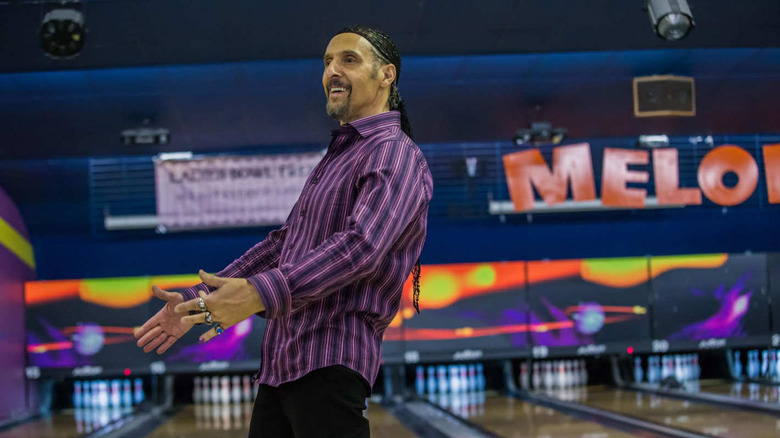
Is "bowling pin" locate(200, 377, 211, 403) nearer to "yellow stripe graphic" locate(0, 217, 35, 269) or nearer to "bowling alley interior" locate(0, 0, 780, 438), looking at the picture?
"bowling alley interior" locate(0, 0, 780, 438)

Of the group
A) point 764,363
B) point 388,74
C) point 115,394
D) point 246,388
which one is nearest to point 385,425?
point 246,388

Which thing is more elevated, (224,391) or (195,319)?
(195,319)

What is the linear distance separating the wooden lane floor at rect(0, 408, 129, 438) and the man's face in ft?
19.2

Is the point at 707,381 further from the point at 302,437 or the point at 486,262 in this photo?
the point at 302,437

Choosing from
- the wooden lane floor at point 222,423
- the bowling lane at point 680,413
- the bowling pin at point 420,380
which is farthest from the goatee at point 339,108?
the bowling pin at point 420,380

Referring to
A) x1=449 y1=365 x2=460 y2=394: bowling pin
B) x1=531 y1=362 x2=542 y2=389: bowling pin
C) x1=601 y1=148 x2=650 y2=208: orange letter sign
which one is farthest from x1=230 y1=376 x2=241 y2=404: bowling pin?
x1=601 y1=148 x2=650 y2=208: orange letter sign

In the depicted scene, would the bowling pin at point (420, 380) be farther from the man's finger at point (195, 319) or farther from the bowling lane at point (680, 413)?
the man's finger at point (195, 319)

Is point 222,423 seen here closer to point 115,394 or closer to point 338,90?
point 115,394

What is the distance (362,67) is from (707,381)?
8.28 metres

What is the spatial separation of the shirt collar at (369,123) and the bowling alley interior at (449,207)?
4146 mm

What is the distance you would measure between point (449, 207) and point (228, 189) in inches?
96.1

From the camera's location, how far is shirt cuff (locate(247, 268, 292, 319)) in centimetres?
130

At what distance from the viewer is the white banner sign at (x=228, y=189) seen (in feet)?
26.2

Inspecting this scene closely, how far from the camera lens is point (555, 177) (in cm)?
806
